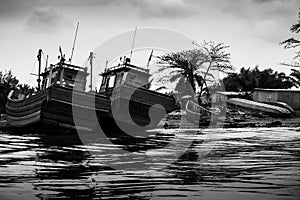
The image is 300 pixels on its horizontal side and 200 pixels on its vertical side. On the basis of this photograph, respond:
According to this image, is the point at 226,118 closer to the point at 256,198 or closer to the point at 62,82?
the point at 62,82

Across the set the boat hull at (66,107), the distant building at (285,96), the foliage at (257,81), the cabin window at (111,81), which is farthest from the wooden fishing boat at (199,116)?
the foliage at (257,81)

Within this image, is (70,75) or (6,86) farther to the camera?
(6,86)

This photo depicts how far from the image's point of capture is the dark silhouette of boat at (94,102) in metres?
19.9

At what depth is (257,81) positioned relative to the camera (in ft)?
206

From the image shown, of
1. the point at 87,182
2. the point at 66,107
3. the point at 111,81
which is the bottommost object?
the point at 87,182

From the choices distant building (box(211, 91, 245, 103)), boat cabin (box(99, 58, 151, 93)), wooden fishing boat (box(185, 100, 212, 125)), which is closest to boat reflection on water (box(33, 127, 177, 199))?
boat cabin (box(99, 58, 151, 93))

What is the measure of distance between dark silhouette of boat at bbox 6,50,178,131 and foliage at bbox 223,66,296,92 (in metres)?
39.6

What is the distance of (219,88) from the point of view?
59.4 metres

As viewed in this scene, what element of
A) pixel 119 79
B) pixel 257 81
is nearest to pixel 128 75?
pixel 119 79

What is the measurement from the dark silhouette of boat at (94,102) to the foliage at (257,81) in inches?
1558

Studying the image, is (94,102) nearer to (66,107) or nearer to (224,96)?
(66,107)

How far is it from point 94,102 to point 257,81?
1853 inches

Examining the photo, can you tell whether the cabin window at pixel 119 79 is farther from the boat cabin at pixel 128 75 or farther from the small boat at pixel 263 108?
the small boat at pixel 263 108

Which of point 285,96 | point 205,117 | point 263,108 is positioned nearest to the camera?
point 205,117
